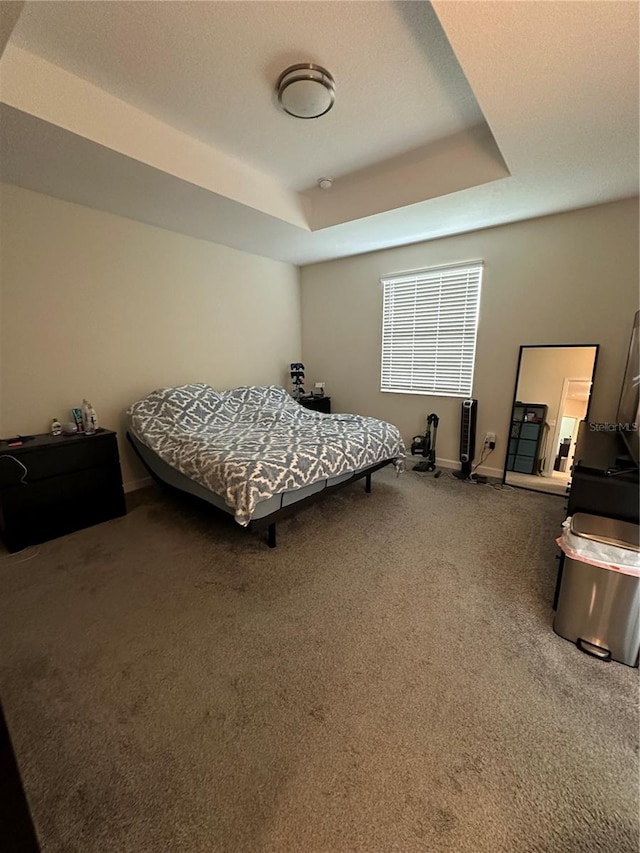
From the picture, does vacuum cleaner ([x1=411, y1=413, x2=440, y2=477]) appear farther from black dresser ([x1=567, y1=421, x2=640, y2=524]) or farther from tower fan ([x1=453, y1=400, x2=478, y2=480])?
black dresser ([x1=567, y1=421, x2=640, y2=524])

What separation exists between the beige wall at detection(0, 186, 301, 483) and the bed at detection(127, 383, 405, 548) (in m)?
0.39

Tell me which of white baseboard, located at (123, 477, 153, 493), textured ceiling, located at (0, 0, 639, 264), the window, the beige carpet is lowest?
the beige carpet

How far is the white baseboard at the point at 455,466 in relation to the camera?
11.9 ft

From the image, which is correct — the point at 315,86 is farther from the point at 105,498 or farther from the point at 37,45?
the point at 105,498

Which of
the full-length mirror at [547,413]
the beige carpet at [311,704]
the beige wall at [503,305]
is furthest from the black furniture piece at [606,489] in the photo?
the beige wall at [503,305]

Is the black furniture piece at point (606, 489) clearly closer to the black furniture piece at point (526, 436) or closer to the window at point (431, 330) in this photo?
the black furniture piece at point (526, 436)

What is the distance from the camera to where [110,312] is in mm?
3098

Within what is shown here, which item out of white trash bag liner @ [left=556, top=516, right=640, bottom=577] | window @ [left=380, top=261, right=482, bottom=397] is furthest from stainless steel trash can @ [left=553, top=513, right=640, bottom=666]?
window @ [left=380, top=261, right=482, bottom=397]

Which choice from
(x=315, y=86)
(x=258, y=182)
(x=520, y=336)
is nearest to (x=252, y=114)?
(x=315, y=86)

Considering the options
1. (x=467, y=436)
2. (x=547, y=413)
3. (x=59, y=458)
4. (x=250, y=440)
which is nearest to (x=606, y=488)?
(x=547, y=413)

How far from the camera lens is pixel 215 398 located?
136 inches

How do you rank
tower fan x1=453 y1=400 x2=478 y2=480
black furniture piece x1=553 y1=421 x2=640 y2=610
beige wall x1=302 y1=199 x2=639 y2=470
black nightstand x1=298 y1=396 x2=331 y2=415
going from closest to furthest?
black furniture piece x1=553 y1=421 x2=640 y2=610 → beige wall x1=302 y1=199 x2=639 y2=470 → tower fan x1=453 y1=400 x2=478 y2=480 → black nightstand x1=298 y1=396 x2=331 y2=415

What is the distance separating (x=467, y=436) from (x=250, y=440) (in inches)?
87.8

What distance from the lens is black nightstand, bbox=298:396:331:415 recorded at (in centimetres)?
452
